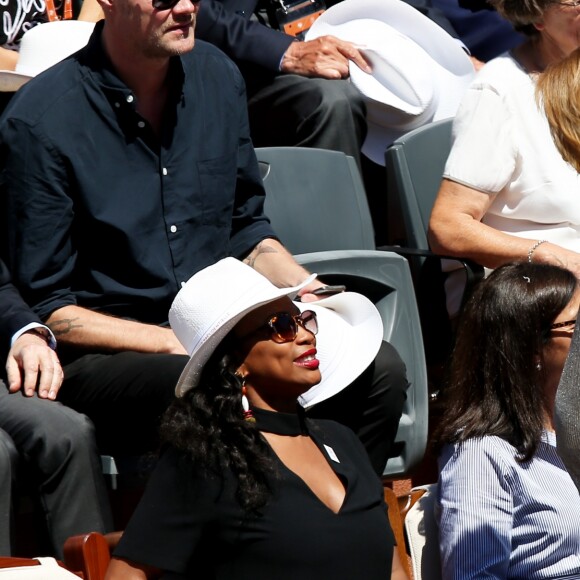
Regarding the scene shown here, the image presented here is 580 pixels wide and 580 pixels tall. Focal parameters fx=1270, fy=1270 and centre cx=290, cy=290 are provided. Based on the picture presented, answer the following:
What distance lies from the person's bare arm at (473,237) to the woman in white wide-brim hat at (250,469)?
122cm

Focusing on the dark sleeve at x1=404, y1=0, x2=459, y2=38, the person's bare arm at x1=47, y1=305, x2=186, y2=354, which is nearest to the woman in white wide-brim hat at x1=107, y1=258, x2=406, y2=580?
the person's bare arm at x1=47, y1=305, x2=186, y2=354

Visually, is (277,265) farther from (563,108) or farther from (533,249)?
(563,108)

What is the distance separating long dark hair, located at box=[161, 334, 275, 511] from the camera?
251 cm

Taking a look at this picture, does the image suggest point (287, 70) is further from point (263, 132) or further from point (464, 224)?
point (464, 224)

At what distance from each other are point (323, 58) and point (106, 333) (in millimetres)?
1854

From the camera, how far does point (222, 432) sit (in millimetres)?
2592

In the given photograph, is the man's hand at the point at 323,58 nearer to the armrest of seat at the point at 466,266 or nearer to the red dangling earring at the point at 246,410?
the armrest of seat at the point at 466,266

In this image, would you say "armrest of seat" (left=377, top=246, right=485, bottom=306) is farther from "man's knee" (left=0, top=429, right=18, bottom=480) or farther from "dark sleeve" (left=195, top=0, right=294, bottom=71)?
"man's knee" (left=0, top=429, right=18, bottom=480)

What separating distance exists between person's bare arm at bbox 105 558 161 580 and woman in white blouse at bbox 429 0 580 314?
1892mm

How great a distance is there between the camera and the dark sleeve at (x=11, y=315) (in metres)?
3.22

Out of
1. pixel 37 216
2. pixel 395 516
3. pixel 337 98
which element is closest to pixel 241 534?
pixel 395 516

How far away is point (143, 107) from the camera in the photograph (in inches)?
140

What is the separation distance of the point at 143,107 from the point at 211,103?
9.7 inches

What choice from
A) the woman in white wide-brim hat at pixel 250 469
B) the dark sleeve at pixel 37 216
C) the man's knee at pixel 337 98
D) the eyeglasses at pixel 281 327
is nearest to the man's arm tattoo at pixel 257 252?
the dark sleeve at pixel 37 216
